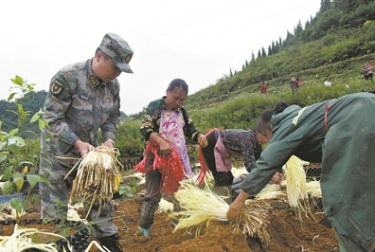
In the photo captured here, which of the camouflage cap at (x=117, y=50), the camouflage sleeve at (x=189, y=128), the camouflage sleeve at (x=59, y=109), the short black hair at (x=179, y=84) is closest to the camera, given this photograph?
the camouflage sleeve at (x=59, y=109)

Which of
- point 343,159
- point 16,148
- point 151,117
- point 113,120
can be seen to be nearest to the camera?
point 16,148

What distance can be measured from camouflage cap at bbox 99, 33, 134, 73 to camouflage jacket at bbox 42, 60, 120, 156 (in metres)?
0.23

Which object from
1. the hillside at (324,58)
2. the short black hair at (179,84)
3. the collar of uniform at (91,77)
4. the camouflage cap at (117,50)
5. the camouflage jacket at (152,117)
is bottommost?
the hillside at (324,58)

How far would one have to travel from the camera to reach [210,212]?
3.16 m

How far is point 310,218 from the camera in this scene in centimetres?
359

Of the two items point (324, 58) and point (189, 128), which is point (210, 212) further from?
point (324, 58)

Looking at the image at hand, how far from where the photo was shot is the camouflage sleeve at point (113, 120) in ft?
9.53

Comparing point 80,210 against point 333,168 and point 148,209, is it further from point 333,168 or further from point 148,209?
point 333,168

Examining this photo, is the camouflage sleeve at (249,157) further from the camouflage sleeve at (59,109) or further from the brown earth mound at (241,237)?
the camouflage sleeve at (59,109)

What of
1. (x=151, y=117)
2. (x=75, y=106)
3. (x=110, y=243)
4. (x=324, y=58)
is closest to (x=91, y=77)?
(x=75, y=106)

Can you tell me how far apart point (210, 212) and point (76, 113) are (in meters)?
1.50

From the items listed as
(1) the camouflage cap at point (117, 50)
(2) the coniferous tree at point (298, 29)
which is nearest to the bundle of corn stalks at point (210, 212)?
(1) the camouflage cap at point (117, 50)

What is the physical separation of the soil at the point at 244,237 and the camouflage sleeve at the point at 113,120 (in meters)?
0.70

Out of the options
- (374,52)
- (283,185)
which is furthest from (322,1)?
(283,185)
